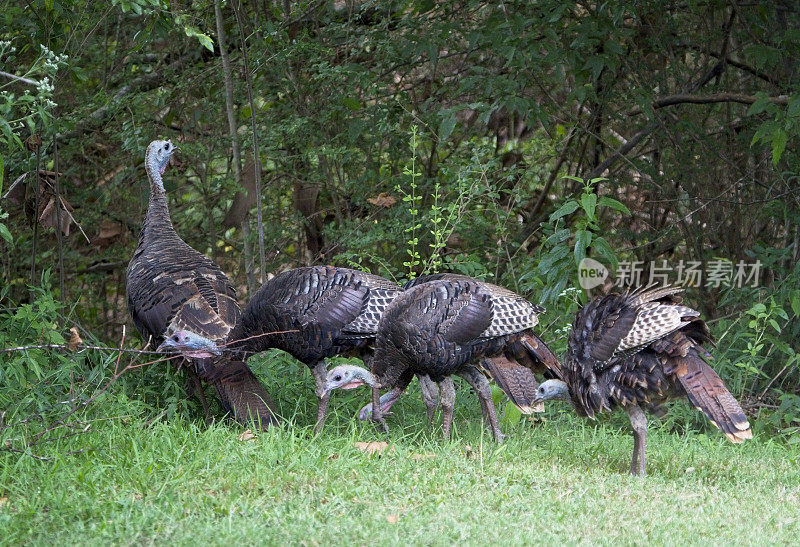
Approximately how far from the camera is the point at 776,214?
7223 mm

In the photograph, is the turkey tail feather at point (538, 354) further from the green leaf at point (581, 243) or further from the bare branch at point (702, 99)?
the bare branch at point (702, 99)

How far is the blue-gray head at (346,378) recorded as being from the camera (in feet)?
18.0

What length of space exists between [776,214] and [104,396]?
16.5 feet

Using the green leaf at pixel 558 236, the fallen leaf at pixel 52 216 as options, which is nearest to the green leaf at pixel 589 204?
the green leaf at pixel 558 236

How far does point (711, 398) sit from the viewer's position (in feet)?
15.3

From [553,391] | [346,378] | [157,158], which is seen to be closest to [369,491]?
[346,378]

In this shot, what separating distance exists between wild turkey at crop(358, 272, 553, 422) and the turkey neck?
A: 1.79 m

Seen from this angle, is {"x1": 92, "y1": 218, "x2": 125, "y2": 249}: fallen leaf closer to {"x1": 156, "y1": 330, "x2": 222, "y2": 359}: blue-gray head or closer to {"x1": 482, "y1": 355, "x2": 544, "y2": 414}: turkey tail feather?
{"x1": 156, "y1": 330, "x2": 222, "y2": 359}: blue-gray head

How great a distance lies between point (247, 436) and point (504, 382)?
5.14 feet

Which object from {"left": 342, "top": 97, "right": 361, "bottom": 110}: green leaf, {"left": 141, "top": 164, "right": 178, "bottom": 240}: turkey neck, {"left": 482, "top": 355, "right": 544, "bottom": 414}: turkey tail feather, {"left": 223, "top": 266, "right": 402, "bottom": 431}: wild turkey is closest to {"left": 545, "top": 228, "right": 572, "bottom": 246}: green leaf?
{"left": 482, "top": 355, "right": 544, "bottom": 414}: turkey tail feather

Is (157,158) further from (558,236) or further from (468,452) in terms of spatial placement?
(468,452)

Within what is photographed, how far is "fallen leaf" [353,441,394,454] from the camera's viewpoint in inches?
193

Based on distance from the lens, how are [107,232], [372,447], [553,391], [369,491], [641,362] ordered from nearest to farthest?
[369,491] → [641,362] → [372,447] → [553,391] → [107,232]

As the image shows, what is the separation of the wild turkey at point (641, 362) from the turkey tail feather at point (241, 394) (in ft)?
5.62
